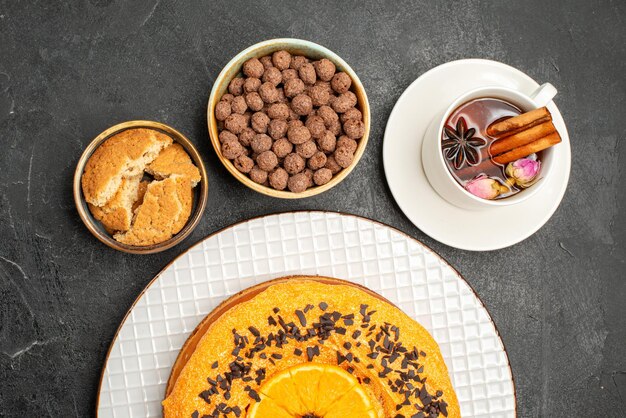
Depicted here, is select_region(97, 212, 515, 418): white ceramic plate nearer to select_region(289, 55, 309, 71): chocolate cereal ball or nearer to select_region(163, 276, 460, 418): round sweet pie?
select_region(163, 276, 460, 418): round sweet pie

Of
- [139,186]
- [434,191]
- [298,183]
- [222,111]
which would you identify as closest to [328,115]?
[298,183]

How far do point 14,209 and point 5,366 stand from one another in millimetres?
575

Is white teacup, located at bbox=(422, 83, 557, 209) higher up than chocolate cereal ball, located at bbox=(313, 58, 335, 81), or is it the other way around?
chocolate cereal ball, located at bbox=(313, 58, 335, 81)

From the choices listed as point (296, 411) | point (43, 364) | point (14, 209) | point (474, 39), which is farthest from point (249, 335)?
point (474, 39)

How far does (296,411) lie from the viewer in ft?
5.73

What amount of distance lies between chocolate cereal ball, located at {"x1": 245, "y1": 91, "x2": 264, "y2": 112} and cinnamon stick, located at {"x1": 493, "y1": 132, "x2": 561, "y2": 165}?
2.79 ft

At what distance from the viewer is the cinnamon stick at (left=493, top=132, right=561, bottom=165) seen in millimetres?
1917

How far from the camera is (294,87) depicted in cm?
202


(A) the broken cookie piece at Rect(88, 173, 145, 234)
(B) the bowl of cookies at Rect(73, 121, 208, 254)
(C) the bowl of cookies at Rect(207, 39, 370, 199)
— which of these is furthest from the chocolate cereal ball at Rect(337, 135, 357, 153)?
(A) the broken cookie piece at Rect(88, 173, 145, 234)

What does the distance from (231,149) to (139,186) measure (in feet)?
1.17

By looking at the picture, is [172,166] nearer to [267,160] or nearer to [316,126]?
[267,160]

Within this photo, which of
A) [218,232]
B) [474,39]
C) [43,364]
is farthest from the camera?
[474,39]

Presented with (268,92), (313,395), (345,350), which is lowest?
(313,395)

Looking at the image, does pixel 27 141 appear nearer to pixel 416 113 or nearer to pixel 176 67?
pixel 176 67
